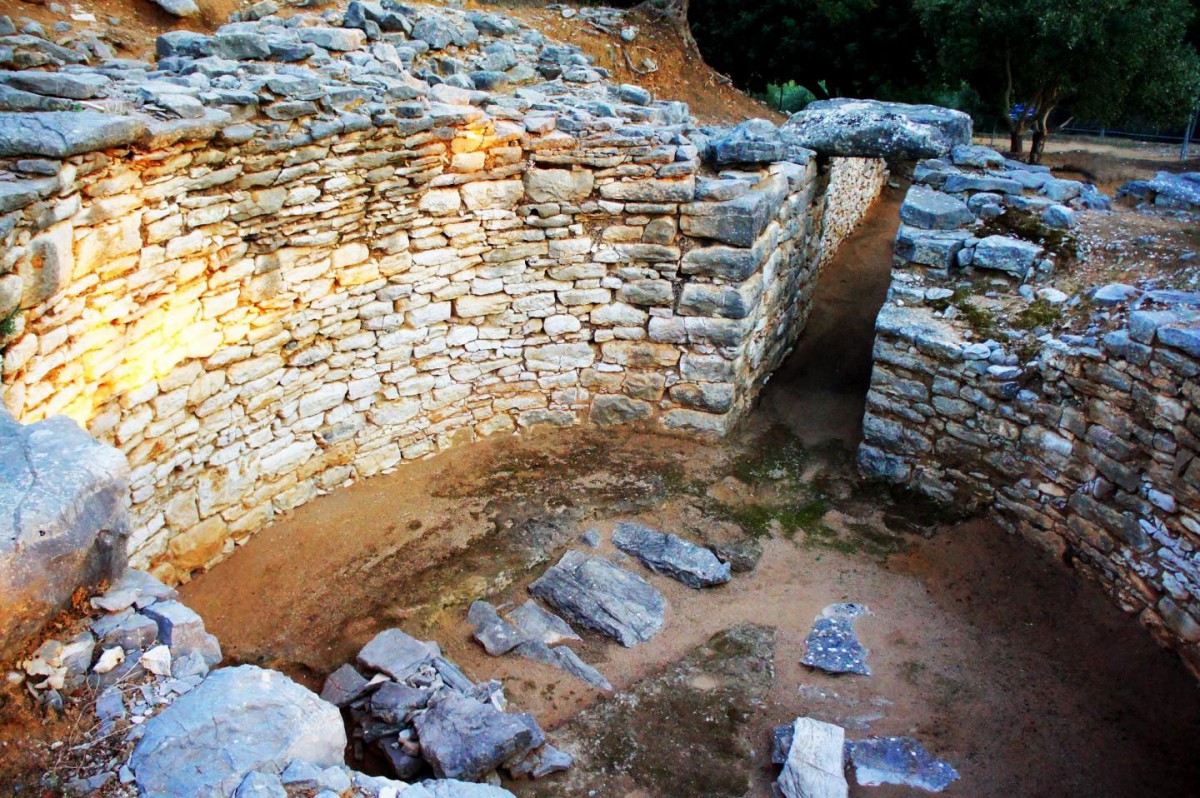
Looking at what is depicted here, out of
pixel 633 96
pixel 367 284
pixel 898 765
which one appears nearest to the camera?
pixel 898 765

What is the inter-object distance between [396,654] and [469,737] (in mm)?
917

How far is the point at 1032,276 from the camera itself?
26.9ft

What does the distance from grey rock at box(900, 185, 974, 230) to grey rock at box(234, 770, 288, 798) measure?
7532mm

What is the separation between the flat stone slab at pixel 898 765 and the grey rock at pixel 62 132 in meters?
5.75

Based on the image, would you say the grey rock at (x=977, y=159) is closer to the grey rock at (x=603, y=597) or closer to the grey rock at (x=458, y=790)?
the grey rock at (x=603, y=597)

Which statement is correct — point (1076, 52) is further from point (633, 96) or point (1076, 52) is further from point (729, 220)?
point (729, 220)

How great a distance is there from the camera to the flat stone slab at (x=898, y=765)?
5602mm

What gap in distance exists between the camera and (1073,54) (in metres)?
13.8

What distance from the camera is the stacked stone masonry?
211 inches

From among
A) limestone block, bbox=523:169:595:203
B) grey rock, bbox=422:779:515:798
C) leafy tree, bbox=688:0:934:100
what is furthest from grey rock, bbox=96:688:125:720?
leafy tree, bbox=688:0:934:100

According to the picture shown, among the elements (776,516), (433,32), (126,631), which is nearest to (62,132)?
(126,631)

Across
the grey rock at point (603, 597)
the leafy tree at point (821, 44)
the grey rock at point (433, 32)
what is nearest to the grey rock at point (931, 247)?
the grey rock at point (603, 597)

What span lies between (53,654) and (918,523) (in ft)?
21.9

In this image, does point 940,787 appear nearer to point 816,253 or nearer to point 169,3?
point 816,253
